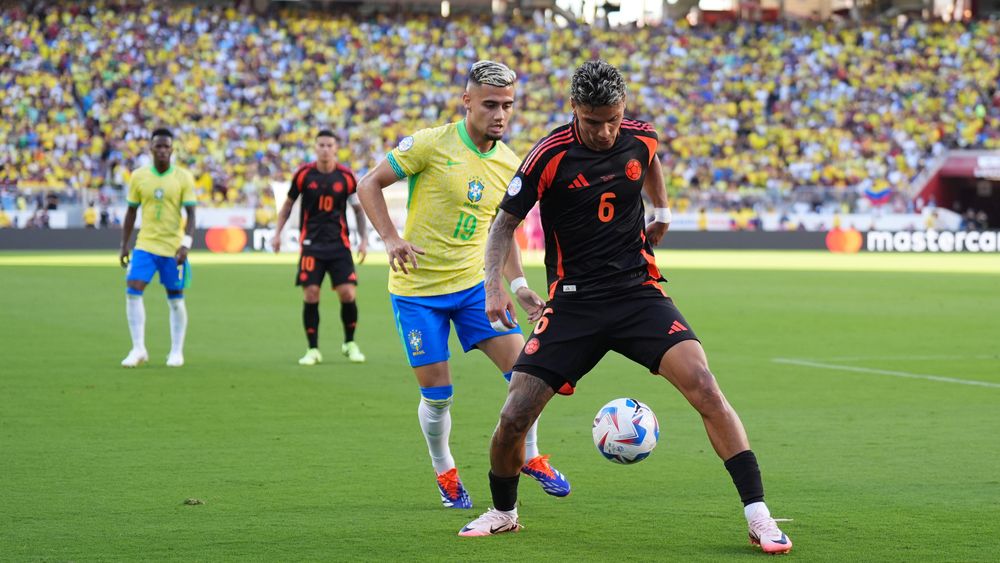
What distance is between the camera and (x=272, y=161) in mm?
45562

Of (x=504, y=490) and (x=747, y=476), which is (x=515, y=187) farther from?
(x=747, y=476)

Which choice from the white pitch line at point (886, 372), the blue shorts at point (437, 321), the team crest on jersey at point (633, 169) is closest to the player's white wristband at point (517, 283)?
the team crest on jersey at point (633, 169)

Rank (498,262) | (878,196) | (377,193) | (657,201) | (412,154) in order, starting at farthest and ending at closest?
(878,196) < (412,154) < (377,193) < (657,201) < (498,262)

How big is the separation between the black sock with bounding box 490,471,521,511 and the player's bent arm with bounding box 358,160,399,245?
1.36m

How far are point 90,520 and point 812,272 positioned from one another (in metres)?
26.4

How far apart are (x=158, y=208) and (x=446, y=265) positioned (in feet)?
23.8

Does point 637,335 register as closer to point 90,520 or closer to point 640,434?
point 640,434

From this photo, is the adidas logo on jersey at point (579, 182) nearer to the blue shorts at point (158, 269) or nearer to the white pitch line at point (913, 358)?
the blue shorts at point (158, 269)

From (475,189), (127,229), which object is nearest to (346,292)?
(127,229)

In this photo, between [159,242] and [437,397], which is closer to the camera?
[437,397]

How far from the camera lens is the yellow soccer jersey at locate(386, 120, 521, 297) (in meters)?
7.31

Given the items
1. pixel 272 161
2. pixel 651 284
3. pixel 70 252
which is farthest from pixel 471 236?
pixel 272 161

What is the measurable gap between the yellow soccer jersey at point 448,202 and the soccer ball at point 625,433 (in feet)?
3.87

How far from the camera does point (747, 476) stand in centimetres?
598
